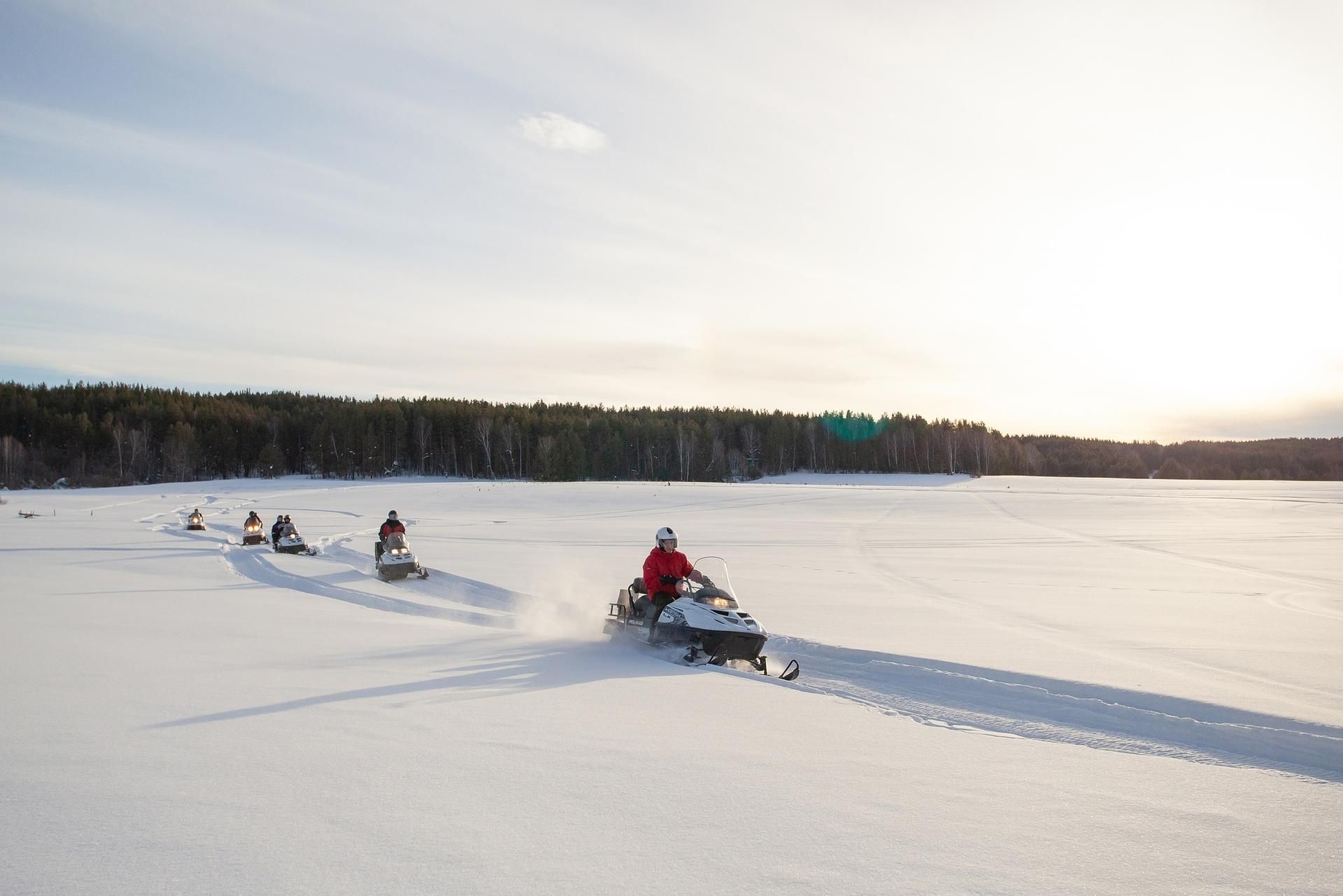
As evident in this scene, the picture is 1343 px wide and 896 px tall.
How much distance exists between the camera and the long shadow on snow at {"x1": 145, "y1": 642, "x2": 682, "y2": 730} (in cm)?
580

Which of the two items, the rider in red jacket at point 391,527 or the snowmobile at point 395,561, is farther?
the rider in red jacket at point 391,527

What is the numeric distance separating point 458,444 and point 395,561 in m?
74.4

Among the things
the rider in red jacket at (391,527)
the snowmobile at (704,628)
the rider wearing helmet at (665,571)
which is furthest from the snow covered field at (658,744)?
the rider in red jacket at (391,527)

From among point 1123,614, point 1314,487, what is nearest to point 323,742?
point 1123,614

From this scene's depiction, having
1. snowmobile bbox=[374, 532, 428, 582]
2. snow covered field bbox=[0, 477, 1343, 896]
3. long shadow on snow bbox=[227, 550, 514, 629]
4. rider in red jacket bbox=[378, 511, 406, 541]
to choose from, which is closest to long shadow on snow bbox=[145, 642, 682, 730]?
snow covered field bbox=[0, 477, 1343, 896]

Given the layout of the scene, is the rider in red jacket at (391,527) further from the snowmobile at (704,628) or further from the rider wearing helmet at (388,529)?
the snowmobile at (704,628)

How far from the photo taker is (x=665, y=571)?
1077 centimetres

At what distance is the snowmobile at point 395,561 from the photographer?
53.5 ft

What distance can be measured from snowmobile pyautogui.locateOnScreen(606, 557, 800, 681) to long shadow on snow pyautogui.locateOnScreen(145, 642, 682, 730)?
1.71ft

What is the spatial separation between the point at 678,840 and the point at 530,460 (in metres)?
83.7

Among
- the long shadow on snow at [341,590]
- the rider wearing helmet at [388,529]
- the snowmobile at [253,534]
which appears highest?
the rider wearing helmet at [388,529]

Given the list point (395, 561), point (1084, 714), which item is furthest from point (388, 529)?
point (1084, 714)

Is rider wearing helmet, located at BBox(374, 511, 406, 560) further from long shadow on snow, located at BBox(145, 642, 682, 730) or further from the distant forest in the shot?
the distant forest

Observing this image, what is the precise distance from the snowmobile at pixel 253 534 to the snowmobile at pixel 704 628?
1634cm
